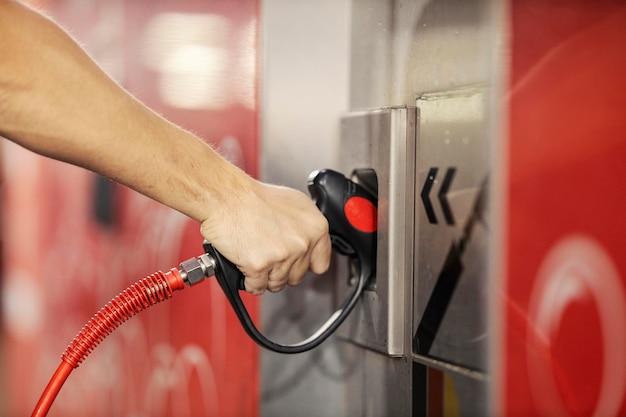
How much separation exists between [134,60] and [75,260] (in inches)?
23.8

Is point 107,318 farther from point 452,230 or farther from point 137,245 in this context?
point 137,245

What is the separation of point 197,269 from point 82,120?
0.76 feet

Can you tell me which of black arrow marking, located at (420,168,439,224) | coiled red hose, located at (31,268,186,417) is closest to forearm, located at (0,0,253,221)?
coiled red hose, located at (31,268,186,417)

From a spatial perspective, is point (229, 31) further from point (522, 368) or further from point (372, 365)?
point (522, 368)

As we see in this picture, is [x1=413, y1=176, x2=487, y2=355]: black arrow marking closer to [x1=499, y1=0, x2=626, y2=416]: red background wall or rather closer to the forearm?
[x1=499, y1=0, x2=626, y2=416]: red background wall

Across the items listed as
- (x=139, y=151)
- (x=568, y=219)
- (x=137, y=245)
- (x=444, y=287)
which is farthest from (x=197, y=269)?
(x=137, y=245)

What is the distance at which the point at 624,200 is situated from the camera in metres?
0.78

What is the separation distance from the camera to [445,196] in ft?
2.68

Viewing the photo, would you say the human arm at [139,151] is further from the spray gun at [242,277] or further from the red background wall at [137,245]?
the red background wall at [137,245]

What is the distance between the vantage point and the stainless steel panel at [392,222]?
35.2 inches

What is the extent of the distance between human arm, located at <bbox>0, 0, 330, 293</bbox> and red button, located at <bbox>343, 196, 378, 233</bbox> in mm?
38

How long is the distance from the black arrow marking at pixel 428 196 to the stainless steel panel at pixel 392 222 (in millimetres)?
25

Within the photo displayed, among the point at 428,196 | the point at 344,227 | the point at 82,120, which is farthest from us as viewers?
the point at 344,227

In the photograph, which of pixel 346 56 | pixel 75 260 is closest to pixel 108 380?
pixel 75 260
